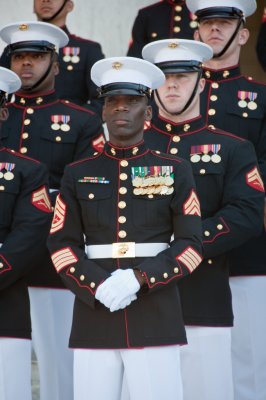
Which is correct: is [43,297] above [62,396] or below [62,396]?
above

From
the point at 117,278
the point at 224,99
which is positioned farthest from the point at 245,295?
the point at 117,278

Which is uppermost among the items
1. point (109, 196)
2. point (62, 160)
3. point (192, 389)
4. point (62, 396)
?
point (109, 196)

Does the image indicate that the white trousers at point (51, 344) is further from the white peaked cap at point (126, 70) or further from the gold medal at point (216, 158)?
the white peaked cap at point (126, 70)

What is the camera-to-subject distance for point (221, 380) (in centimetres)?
545

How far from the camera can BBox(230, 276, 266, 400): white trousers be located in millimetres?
5973

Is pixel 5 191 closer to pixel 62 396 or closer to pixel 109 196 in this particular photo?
pixel 109 196

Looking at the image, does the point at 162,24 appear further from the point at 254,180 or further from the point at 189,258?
the point at 189,258

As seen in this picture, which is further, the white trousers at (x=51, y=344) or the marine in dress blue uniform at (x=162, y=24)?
the marine in dress blue uniform at (x=162, y=24)

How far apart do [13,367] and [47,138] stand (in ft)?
4.26

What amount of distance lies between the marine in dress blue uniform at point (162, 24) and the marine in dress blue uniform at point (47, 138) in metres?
0.80

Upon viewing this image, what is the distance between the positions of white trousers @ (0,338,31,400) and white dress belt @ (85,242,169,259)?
714 millimetres

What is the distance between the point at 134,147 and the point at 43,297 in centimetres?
130

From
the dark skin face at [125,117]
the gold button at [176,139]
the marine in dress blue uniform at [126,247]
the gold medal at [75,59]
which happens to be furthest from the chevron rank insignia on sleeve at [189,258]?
the gold medal at [75,59]

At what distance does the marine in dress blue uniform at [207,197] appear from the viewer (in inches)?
214
